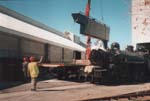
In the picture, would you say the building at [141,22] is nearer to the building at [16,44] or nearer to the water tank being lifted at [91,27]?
the building at [16,44]

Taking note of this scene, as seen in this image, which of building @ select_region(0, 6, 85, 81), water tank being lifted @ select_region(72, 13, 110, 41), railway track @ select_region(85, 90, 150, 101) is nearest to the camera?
railway track @ select_region(85, 90, 150, 101)

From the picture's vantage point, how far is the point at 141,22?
2548 cm

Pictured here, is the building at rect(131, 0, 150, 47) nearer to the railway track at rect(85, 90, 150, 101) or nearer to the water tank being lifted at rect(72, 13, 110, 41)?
the water tank being lifted at rect(72, 13, 110, 41)

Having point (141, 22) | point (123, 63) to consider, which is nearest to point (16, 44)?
point (123, 63)

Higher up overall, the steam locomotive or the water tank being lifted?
the water tank being lifted

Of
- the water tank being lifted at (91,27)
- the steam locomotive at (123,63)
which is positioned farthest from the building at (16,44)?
the water tank being lifted at (91,27)

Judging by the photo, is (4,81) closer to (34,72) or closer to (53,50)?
(34,72)

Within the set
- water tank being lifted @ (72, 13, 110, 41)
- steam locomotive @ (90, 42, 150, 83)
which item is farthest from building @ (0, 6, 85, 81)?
water tank being lifted @ (72, 13, 110, 41)

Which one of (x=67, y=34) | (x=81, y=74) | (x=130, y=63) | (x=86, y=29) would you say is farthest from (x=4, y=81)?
(x=67, y=34)

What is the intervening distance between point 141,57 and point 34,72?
10.9m

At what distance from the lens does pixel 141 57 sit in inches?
957

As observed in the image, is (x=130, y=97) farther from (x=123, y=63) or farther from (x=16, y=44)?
(x=16, y=44)

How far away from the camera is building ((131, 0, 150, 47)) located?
83.0 ft

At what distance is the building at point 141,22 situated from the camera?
25297mm
